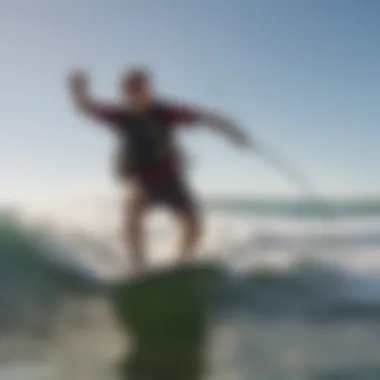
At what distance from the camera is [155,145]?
1130mm

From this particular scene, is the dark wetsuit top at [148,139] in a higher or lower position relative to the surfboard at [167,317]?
higher

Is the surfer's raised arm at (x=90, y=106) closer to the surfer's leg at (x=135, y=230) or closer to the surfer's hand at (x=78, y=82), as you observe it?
the surfer's hand at (x=78, y=82)

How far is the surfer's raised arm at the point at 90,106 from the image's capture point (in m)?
1.12

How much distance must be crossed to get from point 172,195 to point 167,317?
172 mm

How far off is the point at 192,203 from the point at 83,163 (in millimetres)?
164

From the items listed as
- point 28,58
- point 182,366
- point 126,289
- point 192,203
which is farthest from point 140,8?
point 182,366

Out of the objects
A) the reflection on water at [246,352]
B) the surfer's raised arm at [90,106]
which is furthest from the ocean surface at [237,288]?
the surfer's raised arm at [90,106]

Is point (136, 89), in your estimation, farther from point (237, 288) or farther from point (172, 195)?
point (237, 288)

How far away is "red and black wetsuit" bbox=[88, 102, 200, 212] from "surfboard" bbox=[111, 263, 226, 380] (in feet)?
0.35

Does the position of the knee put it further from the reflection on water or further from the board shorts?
the reflection on water

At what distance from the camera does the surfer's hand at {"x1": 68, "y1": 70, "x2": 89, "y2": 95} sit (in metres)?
1.13

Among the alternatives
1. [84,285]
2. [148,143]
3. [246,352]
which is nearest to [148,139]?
[148,143]

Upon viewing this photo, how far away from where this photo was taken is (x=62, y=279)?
44.2 inches

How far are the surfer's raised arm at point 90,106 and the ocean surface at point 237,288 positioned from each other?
4.8 inches
